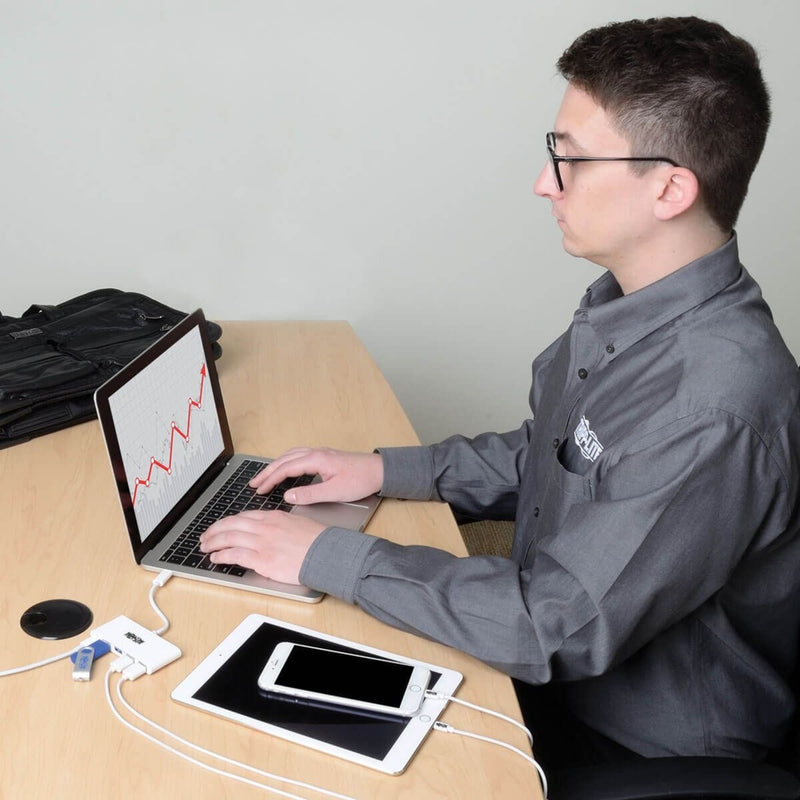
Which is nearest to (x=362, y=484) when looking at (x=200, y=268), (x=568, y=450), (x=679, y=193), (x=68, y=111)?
(x=568, y=450)

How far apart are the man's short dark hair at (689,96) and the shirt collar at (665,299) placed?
2.6 inches

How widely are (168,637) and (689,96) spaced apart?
2.80ft

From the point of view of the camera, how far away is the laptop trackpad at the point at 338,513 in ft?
4.55

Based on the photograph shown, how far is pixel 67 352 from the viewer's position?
1.79m

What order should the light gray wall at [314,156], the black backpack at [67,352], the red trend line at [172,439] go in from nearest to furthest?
the red trend line at [172,439] → the black backpack at [67,352] → the light gray wall at [314,156]

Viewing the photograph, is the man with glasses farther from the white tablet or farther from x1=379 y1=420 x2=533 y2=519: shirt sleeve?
x1=379 y1=420 x2=533 y2=519: shirt sleeve

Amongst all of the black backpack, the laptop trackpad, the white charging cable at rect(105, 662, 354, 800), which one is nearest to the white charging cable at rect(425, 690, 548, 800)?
the white charging cable at rect(105, 662, 354, 800)

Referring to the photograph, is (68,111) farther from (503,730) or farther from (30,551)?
(503,730)

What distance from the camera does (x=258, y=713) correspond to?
1.01 m

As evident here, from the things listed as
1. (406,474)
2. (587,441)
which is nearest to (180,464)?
(406,474)

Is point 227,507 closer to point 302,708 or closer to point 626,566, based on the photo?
point 302,708

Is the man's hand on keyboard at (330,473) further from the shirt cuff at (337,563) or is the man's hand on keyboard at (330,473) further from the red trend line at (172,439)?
the shirt cuff at (337,563)

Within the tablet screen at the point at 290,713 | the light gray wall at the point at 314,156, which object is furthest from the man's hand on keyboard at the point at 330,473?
the light gray wall at the point at 314,156

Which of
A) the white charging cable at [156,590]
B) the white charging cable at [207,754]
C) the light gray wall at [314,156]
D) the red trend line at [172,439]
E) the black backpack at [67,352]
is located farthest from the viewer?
the light gray wall at [314,156]
